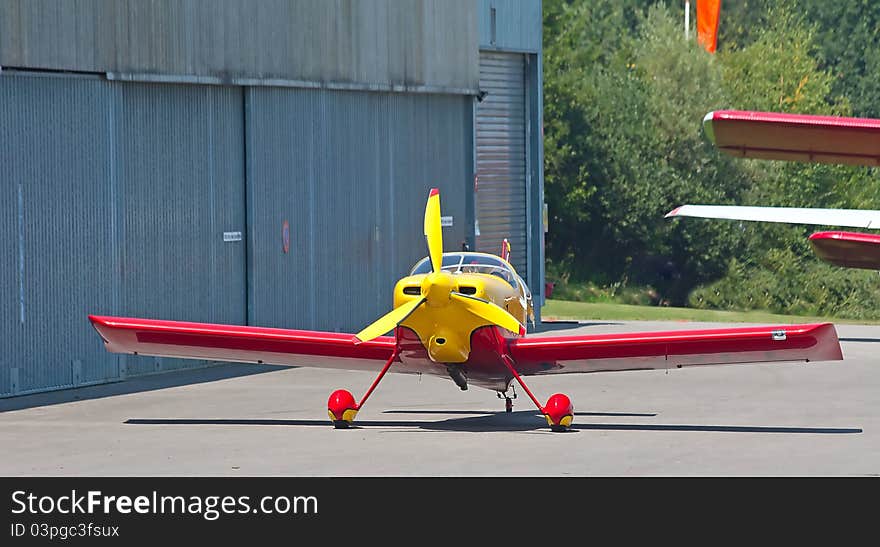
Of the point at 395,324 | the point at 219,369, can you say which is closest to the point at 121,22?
the point at 219,369

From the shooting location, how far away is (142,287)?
66.1 ft

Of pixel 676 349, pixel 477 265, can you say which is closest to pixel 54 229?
pixel 477 265

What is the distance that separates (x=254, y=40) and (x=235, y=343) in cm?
756

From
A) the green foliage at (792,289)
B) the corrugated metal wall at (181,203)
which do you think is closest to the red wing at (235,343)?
the corrugated metal wall at (181,203)

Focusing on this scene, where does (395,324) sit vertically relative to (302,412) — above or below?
above

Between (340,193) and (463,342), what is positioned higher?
(340,193)

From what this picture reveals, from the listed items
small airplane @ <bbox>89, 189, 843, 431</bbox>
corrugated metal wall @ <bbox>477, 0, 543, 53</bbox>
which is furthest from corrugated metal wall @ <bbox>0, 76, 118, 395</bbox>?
corrugated metal wall @ <bbox>477, 0, 543, 53</bbox>

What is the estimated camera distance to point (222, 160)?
70.5ft

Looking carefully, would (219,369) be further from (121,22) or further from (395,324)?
(395,324)

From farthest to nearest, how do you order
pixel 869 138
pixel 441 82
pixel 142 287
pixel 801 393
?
1. pixel 441 82
2. pixel 142 287
3. pixel 801 393
4. pixel 869 138

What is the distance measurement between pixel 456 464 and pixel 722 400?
590 cm

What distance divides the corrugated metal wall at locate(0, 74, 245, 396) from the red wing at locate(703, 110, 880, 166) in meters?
9.29

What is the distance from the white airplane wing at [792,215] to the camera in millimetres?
30109

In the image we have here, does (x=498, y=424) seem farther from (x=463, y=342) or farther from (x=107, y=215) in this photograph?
(x=107, y=215)
